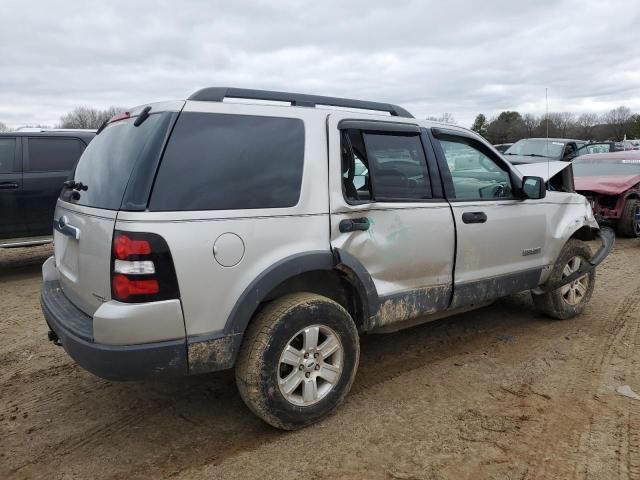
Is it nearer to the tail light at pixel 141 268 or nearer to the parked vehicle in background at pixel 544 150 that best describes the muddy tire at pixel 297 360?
the tail light at pixel 141 268

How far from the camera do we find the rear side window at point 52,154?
6.97 metres

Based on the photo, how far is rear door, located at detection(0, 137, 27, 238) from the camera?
263 inches

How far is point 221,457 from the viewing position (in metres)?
2.79

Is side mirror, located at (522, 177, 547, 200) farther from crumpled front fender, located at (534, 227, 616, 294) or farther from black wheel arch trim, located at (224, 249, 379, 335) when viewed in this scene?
black wheel arch trim, located at (224, 249, 379, 335)

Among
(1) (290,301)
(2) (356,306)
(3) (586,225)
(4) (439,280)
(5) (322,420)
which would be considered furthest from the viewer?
(3) (586,225)

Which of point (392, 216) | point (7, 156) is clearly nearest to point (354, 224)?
point (392, 216)

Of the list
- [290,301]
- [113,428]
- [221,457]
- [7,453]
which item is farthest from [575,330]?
[7,453]

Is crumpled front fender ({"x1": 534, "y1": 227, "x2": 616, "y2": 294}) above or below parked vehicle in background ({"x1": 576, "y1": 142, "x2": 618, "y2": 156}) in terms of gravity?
below

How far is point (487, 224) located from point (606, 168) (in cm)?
803

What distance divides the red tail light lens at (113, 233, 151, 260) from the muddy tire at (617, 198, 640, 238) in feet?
30.9

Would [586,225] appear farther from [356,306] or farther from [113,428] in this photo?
[113,428]

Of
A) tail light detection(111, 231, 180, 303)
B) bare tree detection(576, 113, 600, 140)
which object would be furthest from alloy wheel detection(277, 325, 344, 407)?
bare tree detection(576, 113, 600, 140)

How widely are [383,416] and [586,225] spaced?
304 cm

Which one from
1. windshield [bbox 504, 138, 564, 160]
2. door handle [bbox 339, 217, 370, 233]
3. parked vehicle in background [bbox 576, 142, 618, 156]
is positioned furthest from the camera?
parked vehicle in background [bbox 576, 142, 618, 156]
